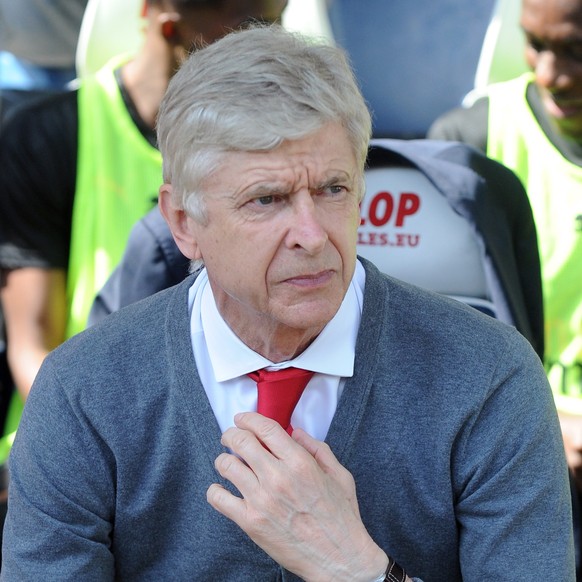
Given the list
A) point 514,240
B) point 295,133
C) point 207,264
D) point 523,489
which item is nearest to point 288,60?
point 295,133

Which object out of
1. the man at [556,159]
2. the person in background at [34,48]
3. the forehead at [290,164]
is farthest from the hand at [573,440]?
the person in background at [34,48]

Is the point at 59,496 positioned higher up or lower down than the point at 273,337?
lower down

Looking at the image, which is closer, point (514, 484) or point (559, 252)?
point (514, 484)

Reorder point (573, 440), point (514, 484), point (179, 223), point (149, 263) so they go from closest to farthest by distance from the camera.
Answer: point (514, 484) → point (179, 223) → point (149, 263) → point (573, 440)

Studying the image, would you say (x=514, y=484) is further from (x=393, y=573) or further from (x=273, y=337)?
(x=273, y=337)

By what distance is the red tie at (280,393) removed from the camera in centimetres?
152

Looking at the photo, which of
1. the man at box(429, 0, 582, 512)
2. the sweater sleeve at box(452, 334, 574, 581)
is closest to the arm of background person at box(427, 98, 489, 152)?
the man at box(429, 0, 582, 512)

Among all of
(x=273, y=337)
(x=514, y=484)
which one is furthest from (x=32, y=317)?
(x=514, y=484)

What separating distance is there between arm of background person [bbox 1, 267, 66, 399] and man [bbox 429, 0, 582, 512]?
1147 millimetres

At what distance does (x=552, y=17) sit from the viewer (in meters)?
2.37

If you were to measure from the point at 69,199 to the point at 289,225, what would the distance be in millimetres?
1228

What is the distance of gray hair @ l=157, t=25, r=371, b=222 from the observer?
1355mm

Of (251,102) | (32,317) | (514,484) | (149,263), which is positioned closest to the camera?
(251,102)

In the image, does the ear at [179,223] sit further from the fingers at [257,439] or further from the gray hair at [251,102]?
the fingers at [257,439]
